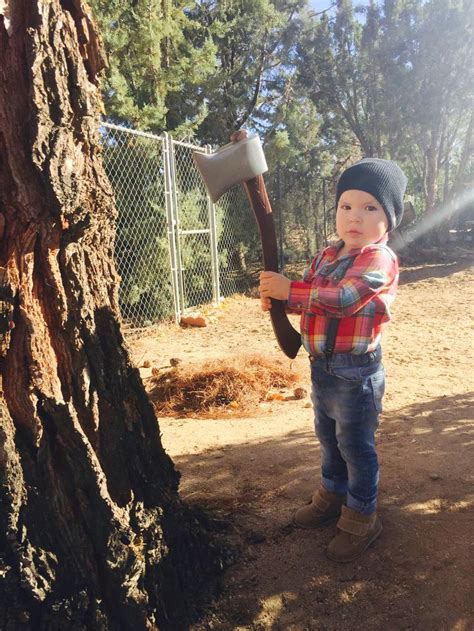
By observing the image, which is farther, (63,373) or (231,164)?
(231,164)

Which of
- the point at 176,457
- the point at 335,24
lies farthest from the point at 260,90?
the point at 176,457

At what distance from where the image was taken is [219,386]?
4625 millimetres

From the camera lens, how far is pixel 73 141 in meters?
1.64

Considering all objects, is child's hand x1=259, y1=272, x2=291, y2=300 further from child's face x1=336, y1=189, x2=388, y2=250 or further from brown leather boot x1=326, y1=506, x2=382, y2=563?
brown leather boot x1=326, y1=506, x2=382, y2=563

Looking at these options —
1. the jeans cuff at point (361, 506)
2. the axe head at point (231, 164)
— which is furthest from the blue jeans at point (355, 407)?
the axe head at point (231, 164)

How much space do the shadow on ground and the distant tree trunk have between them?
356 mm

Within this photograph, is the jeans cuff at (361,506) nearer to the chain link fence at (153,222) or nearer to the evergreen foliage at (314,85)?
the chain link fence at (153,222)

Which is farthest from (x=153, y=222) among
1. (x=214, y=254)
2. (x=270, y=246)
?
(x=270, y=246)

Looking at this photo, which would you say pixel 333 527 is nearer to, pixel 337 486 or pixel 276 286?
pixel 337 486

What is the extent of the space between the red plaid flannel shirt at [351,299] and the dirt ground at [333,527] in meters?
0.83

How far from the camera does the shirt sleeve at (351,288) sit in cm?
194

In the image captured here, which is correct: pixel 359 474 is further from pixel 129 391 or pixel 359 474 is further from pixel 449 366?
pixel 449 366

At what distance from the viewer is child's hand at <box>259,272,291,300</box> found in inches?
82.3

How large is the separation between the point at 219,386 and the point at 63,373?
297 cm
